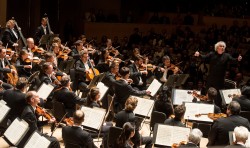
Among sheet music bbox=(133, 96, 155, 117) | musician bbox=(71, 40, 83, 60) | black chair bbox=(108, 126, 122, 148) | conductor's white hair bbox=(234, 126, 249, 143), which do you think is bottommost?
black chair bbox=(108, 126, 122, 148)

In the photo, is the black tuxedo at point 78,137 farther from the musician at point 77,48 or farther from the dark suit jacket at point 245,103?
the musician at point 77,48

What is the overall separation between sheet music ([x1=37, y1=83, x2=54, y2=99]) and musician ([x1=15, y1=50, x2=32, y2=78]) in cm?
178

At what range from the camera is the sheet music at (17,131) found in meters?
6.61

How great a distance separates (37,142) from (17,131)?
62 centimetres

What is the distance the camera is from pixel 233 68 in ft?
41.4

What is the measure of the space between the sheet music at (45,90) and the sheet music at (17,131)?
1738mm

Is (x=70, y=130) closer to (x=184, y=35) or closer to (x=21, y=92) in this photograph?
(x=21, y=92)

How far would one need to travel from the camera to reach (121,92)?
9.12 metres

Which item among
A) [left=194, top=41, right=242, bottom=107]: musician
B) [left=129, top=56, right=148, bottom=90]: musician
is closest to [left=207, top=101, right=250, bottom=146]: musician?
[left=194, top=41, right=242, bottom=107]: musician

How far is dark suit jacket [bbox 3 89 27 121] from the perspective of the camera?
7.73 meters

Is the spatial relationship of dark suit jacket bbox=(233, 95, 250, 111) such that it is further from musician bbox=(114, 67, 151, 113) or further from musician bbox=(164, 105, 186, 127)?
musician bbox=(164, 105, 186, 127)

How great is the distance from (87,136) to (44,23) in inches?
309

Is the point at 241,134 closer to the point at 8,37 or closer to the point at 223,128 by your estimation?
the point at 223,128

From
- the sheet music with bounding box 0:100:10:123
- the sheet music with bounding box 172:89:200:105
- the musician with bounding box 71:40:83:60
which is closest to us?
the sheet music with bounding box 0:100:10:123
